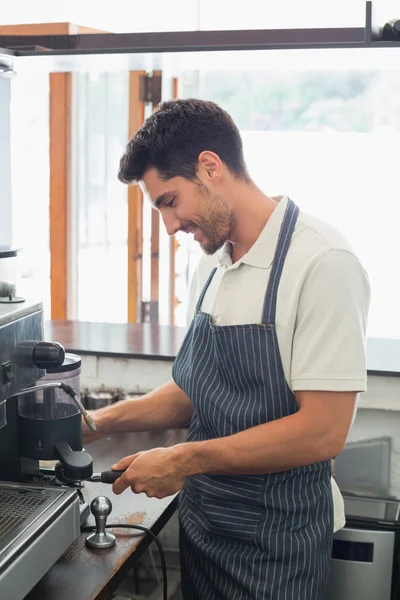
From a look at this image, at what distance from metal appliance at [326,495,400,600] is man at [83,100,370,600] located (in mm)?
417

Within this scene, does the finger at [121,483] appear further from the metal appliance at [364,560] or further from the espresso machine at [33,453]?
the metal appliance at [364,560]

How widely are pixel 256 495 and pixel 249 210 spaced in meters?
0.58

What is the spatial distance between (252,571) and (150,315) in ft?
8.91

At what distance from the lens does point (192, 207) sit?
59.1 inches

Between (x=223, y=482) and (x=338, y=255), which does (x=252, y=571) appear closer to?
(x=223, y=482)

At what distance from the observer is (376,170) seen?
14.2ft

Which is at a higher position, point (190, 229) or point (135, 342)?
point (190, 229)

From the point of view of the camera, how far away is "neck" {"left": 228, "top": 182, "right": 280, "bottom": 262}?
1516mm

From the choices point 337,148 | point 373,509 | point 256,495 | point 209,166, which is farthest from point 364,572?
point 337,148

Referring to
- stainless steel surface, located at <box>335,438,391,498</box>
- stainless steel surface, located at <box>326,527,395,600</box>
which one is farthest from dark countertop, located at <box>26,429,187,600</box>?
stainless steel surface, located at <box>335,438,391,498</box>

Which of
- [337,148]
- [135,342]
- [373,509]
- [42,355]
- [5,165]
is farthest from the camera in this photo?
[337,148]

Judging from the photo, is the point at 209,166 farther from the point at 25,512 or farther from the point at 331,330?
the point at 25,512

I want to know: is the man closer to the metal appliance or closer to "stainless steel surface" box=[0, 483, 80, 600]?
"stainless steel surface" box=[0, 483, 80, 600]

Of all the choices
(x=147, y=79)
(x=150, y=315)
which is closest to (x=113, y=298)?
(x=150, y=315)
